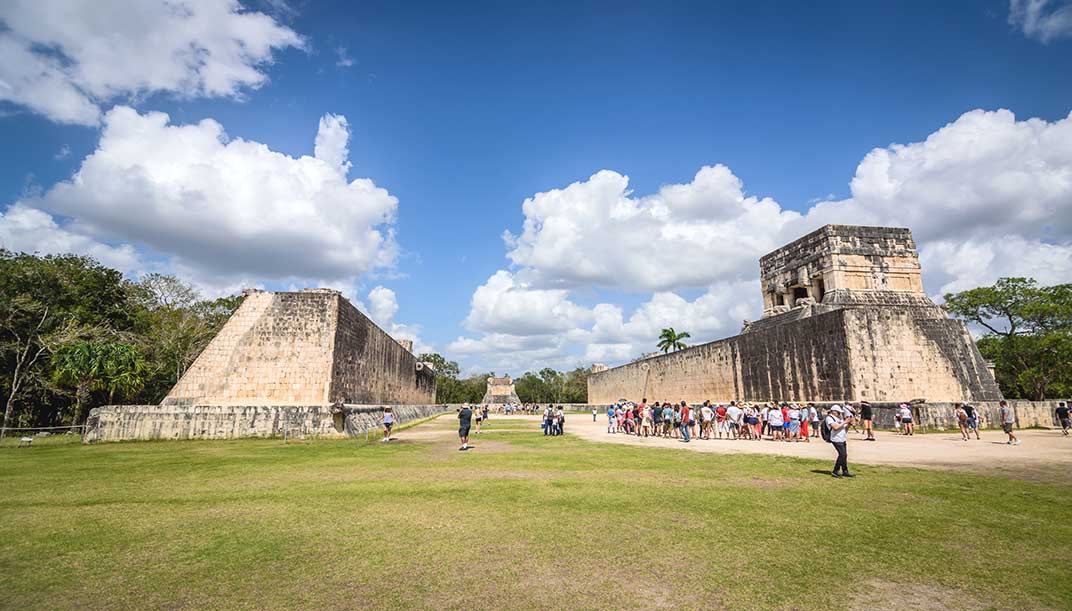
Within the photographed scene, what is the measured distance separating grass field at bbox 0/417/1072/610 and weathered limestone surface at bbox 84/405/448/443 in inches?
242

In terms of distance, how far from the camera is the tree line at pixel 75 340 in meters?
17.5

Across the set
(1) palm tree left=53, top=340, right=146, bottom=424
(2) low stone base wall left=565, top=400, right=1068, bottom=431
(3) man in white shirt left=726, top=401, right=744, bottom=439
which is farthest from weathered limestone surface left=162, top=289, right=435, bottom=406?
(2) low stone base wall left=565, top=400, right=1068, bottom=431

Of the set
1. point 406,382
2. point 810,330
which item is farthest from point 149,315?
point 810,330

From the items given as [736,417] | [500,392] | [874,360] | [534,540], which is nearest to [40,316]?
[534,540]

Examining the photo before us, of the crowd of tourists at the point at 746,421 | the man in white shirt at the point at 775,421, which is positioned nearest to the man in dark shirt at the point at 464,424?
the crowd of tourists at the point at 746,421

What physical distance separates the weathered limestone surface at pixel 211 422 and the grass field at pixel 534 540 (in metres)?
6.14

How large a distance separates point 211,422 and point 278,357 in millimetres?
3217

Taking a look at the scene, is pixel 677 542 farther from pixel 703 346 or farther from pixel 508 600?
pixel 703 346

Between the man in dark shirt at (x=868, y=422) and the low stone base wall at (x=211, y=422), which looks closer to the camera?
the man in dark shirt at (x=868, y=422)

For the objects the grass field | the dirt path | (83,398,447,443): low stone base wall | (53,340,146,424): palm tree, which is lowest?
the grass field

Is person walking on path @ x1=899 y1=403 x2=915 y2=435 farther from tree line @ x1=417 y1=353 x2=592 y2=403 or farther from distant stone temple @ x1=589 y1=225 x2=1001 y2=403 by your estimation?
tree line @ x1=417 y1=353 x2=592 y2=403

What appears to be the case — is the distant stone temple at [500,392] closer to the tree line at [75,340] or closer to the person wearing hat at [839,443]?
the tree line at [75,340]

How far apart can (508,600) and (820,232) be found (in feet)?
74.8

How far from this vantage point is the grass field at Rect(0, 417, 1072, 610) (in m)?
3.06
